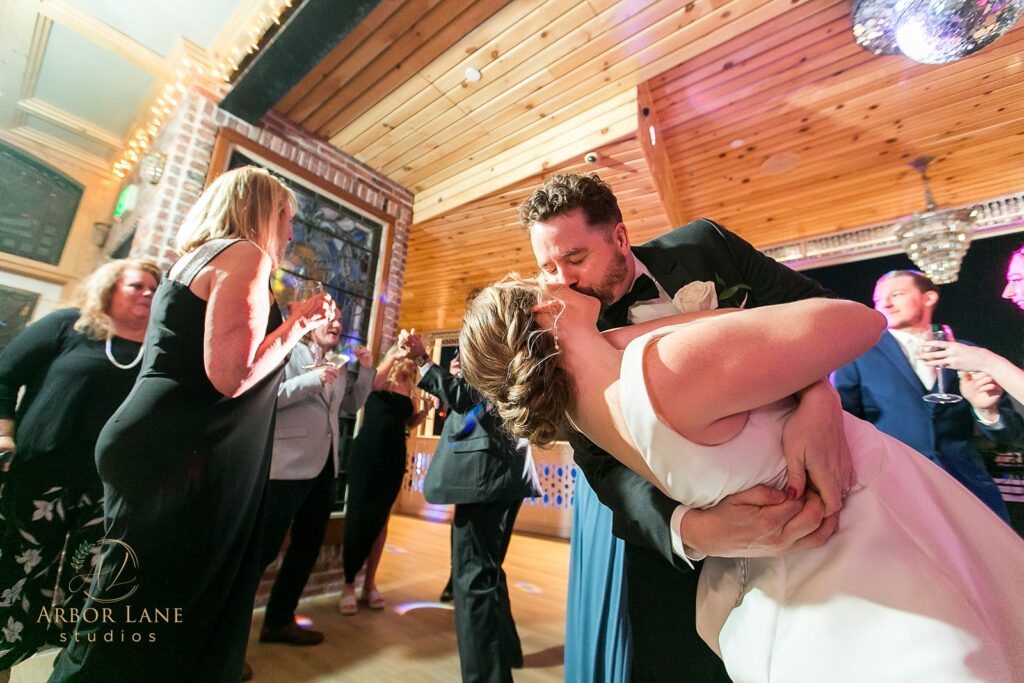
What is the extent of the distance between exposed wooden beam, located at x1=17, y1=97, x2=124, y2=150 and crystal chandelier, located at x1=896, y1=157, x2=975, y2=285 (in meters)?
5.94

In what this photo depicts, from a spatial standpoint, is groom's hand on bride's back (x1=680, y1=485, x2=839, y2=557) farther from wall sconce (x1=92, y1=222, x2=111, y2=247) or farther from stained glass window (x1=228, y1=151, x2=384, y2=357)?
wall sconce (x1=92, y1=222, x2=111, y2=247)

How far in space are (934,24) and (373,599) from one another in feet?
15.3

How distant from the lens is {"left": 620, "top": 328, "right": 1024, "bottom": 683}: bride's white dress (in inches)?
22.1

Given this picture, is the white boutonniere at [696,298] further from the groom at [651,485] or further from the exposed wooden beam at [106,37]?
the exposed wooden beam at [106,37]

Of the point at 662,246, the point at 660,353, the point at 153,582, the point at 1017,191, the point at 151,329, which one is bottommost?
the point at 153,582

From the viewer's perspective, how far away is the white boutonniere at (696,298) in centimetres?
100

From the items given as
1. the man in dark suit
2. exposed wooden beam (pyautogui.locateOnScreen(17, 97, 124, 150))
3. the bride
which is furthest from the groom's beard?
exposed wooden beam (pyautogui.locateOnScreen(17, 97, 124, 150))

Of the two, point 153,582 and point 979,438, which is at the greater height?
point 979,438

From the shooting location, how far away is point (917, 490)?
0.68 m

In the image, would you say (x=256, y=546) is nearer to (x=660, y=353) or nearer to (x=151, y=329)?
(x=151, y=329)

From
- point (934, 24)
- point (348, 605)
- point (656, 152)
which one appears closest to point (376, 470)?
point (348, 605)

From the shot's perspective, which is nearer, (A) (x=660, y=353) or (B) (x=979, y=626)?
(B) (x=979, y=626)

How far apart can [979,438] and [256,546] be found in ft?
Result: 12.0

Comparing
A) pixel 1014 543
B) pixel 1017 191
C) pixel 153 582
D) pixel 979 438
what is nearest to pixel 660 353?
pixel 1014 543
